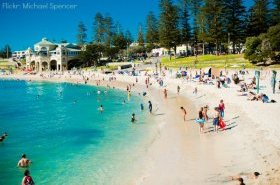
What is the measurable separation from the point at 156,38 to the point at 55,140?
64.5 m

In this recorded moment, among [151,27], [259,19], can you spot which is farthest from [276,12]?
[151,27]

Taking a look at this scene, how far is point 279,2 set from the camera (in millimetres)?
56125

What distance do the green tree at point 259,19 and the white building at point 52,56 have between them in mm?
48518

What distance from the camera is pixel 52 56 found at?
297 ft

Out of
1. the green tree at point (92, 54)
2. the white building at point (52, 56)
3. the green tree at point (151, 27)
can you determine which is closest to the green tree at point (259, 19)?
the green tree at point (151, 27)

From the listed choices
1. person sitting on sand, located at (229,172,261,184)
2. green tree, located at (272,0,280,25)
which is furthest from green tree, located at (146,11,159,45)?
person sitting on sand, located at (229,172,261,184)

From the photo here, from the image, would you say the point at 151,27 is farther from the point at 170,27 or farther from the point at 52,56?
the point at 52,56

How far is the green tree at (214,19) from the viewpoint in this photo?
5712 centimetres

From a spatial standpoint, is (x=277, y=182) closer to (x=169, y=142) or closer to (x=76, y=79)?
(x=169, y=142)

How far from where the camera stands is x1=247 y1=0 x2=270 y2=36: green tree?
5681 centimetres

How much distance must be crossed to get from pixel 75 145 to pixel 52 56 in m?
76.0

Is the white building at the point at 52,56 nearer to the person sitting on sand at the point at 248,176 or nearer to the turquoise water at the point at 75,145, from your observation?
the turquoise water at the point at 75,145

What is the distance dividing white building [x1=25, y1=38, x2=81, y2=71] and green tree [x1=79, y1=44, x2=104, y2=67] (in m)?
7.16

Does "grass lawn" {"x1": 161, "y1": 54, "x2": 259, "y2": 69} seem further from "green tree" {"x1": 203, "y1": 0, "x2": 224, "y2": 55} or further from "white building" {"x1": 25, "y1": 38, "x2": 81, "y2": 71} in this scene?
"white building" {"x1": 25, "y1": 38, "x2": 81, "y2": 71}
